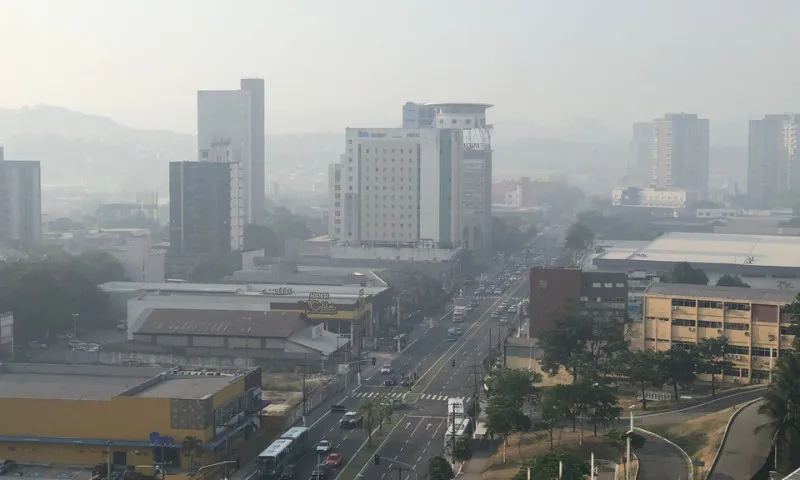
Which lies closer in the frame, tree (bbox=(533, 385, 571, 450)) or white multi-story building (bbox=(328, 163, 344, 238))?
tree (bbox=(533, 385, 571, 450))

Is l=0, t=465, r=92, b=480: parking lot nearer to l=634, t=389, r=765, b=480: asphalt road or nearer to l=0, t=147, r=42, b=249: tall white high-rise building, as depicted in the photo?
l=634, t=389, r=765, b=480: asphalt road

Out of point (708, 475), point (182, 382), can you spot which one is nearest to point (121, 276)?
point (182, 382)

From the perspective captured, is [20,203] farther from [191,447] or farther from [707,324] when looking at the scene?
[191,447]

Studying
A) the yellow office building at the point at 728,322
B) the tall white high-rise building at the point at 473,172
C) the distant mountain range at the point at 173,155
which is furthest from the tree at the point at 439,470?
the distant mountain range at the point at 173,155

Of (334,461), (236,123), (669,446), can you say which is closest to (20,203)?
(236,123)

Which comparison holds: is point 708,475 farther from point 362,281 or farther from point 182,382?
point 362,281

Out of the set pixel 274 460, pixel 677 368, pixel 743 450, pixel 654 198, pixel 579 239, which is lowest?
pixel 274 460

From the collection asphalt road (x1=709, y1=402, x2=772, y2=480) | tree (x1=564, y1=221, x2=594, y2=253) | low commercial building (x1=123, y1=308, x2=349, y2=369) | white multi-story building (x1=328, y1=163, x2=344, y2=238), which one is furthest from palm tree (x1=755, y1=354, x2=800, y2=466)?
tree (x1=564, y1=221, x2=594, y2=253)
